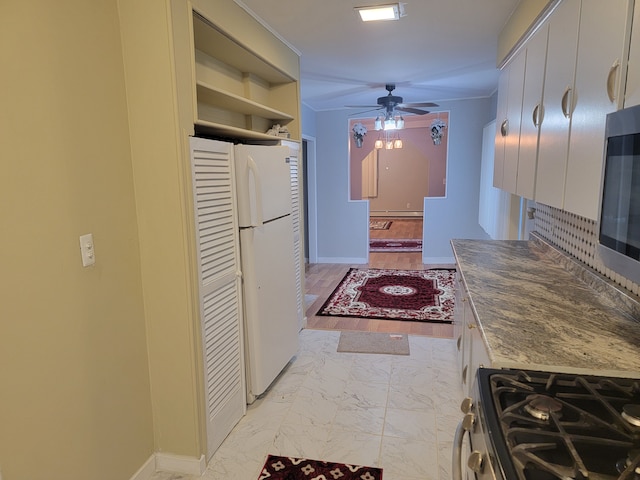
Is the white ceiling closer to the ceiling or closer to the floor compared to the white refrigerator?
closer to the ceiling

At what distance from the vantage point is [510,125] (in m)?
2.69

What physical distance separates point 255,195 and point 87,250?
0.99 metres

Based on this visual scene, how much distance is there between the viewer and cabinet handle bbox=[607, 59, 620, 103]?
1.21 meters

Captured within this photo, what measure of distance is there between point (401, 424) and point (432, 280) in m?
3.26

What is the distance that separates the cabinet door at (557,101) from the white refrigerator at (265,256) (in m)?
1.52

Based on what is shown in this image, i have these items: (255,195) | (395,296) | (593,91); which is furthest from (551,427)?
(395,296)

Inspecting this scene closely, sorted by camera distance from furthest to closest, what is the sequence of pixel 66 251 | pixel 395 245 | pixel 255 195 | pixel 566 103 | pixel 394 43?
1. pixel 395 245
2. pixel 394 43
3. pixel 255 195
4. pixel 566 103
5. pixel 66 251

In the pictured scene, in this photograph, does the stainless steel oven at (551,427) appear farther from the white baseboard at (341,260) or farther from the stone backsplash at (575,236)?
the white baseboard at (341,260)

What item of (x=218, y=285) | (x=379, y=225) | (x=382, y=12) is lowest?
(x=379, y=225)

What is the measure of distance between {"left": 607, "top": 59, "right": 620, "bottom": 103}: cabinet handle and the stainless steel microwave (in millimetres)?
162

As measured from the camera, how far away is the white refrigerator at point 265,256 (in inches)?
92.8

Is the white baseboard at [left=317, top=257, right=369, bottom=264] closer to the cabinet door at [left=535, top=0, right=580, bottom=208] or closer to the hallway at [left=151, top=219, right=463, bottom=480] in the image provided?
the hallway at [left=151, top=219, right=463, bottom=480]

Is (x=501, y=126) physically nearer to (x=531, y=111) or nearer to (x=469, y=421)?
(x=531, y=111)

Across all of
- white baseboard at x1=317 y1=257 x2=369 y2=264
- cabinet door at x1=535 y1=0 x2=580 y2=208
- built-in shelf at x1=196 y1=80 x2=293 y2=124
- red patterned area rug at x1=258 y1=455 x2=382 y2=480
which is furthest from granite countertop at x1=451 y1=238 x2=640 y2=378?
white baseboard at x1=317 y1=257 x2=369 y2=264
